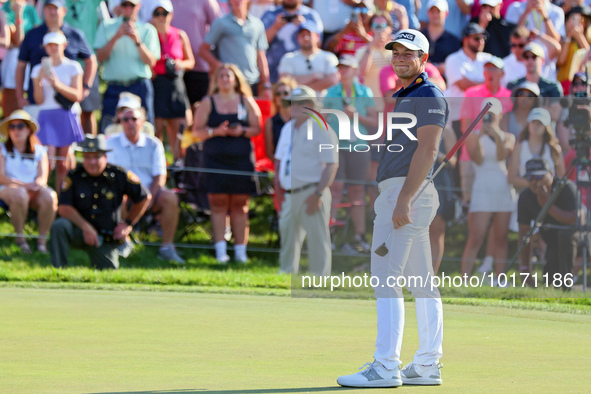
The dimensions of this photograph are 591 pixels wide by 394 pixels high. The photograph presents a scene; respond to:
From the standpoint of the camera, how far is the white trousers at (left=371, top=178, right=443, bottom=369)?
510 centimetres

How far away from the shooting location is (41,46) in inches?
467

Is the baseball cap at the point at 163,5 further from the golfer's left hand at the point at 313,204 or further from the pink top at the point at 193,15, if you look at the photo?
the golfer's left hand at the point at 313,204

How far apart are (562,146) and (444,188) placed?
3.72 ft

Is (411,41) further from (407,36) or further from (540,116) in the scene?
(540,116)

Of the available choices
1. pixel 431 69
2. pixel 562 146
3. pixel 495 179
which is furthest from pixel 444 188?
pixel 431 69

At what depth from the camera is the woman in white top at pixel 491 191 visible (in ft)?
30.3

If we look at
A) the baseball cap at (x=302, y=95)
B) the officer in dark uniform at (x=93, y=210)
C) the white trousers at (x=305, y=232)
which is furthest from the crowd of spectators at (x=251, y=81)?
the officer in dark uniform at (x=93, y=210)

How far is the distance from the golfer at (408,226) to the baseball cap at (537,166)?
4.32 m

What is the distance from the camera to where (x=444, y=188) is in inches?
368

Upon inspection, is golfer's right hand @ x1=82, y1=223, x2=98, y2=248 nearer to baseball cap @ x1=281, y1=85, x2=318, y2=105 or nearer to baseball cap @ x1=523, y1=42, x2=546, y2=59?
baseball cap @ x1=281, y1=85, x2=318, y2=105

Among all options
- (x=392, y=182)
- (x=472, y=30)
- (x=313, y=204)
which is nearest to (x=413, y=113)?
(x=392, y=182)

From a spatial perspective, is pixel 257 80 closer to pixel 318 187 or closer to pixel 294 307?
pixel 318 187

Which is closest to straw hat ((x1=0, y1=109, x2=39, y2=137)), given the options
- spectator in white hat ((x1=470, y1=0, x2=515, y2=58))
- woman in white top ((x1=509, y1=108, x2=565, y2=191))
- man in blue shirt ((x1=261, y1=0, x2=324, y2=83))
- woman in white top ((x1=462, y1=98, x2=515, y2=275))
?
man in blue shirt ((x1=261, y1=0, x2=324, y2=83))

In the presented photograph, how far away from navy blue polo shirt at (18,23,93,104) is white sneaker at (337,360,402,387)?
7871 mm
